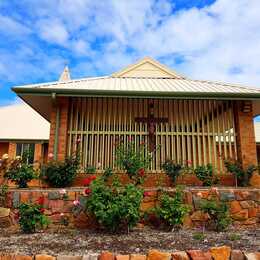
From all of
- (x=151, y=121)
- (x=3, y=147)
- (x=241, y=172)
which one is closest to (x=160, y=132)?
(x=151, y=121)

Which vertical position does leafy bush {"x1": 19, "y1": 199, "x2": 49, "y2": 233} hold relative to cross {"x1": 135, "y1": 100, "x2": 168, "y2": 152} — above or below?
below

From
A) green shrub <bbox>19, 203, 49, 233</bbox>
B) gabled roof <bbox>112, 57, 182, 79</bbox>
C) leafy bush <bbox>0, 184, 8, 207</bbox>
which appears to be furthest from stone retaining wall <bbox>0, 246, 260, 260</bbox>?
gabled roof <bbox>112, 57, 182, 79</bbox>

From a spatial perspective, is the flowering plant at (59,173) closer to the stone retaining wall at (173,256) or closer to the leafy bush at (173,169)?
the leafy bush at (173,169)

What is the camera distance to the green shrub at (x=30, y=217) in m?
4.86

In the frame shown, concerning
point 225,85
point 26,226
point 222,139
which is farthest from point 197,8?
point 26,226

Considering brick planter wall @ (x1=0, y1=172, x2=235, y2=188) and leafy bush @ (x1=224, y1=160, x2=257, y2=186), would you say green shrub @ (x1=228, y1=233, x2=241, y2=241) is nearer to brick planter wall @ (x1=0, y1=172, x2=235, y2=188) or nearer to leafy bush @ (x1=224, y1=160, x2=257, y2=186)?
leafy bush @ (x1=224, y1=160, x2=257, y2=186)

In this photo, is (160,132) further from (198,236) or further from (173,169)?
(198,236)

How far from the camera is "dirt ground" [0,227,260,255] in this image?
4.01m

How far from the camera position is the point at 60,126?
7.86 m

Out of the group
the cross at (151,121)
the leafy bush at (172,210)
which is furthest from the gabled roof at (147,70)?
the leafy bush at (172,210)

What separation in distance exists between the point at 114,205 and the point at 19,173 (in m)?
2.89

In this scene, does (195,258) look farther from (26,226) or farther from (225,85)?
(225,85)

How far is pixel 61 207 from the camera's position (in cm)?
561

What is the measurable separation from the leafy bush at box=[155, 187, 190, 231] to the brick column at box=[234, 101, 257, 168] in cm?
333
